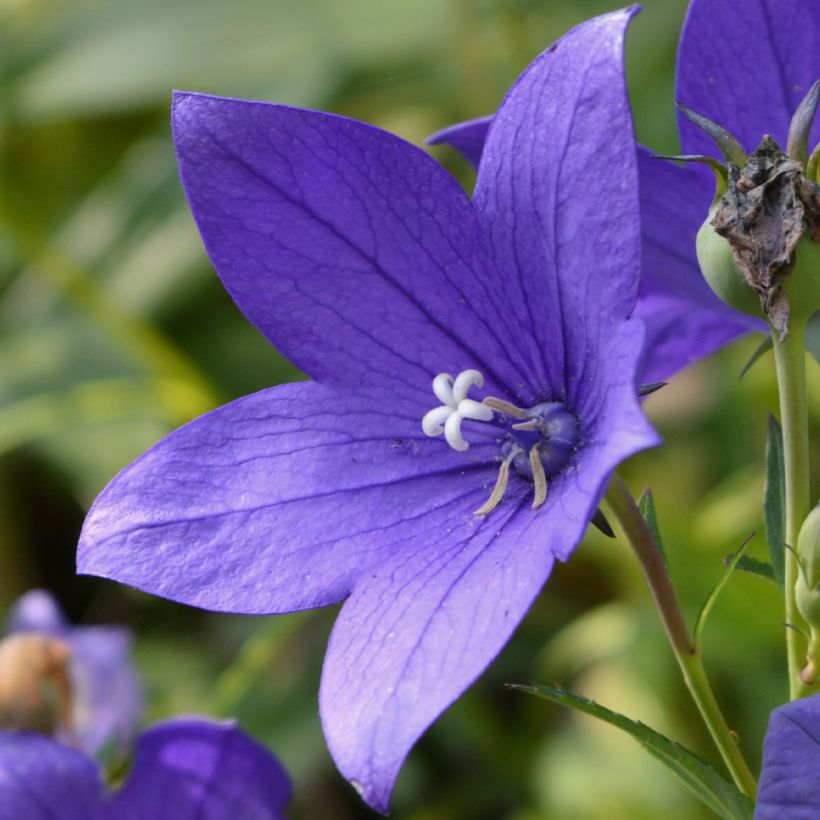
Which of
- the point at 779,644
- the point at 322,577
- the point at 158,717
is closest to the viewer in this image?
the point at 322,577

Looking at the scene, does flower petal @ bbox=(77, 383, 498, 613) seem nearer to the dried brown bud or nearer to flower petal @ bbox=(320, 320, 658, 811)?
flower petal @ bbox=(320, 320, 658, 811)

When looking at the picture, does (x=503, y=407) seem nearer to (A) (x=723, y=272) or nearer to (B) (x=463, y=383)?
(B) (x=463, y=383)

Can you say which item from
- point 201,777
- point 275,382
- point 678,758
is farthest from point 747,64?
point 275,382

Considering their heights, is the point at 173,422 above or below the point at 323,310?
below

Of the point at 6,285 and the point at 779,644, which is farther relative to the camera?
the point at 6,285

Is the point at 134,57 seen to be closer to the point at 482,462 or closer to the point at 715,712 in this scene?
the point at 482,462

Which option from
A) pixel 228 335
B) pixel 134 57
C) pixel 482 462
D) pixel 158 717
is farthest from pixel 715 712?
pixel 134 57

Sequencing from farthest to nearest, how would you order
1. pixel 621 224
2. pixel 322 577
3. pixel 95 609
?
pixel 95 609 < pixel 322 577 < pixel 621 224

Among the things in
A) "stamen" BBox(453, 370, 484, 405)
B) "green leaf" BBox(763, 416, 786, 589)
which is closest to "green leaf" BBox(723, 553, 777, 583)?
"green leaf" BBox(763, 416, 786, 589)
